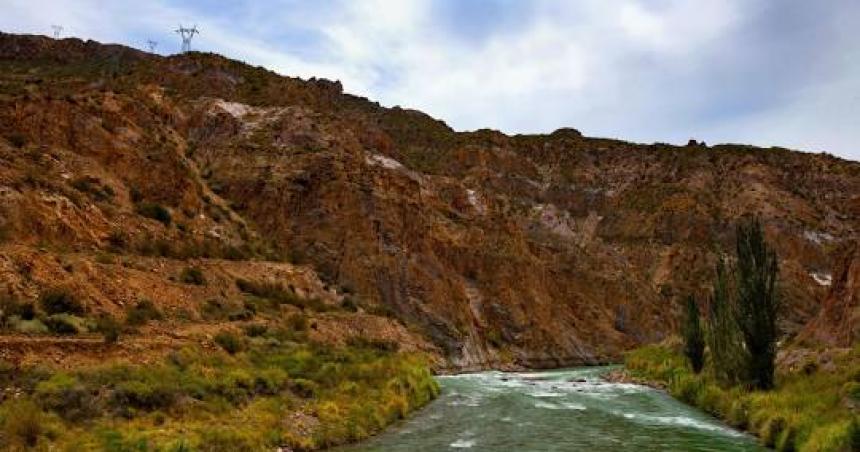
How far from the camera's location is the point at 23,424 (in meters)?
16.6

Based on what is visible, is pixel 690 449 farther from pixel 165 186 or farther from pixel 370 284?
pixel 370 284

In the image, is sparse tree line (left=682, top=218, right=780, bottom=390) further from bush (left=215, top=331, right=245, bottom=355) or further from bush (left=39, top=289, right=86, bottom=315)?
bush (left=39, top=289, right=86, bottom=315)

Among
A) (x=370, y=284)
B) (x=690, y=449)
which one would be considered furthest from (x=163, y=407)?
(x=370, y=284)

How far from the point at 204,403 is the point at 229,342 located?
887 centimetres

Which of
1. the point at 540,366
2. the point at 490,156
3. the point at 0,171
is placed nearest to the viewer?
the point at 0,171

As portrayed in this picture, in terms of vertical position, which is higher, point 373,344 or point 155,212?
point 155,212

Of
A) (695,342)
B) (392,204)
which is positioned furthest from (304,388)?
(392,204)

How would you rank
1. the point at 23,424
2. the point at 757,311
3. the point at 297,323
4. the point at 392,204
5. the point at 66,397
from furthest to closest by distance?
1. the point at 392,204
2. the point at 297,323
3. the point at 757,311
4. the point at 66,397
5. the point at 23,424

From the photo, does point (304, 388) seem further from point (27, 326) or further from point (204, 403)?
point (27, 326)

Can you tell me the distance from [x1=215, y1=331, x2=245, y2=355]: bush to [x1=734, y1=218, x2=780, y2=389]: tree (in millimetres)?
21006

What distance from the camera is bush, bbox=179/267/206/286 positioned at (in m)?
38.8

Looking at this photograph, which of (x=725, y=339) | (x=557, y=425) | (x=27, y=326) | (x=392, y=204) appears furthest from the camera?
(x=392, y=204)

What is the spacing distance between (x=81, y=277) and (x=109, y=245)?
26.7 ft

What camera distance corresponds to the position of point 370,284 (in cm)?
6962
